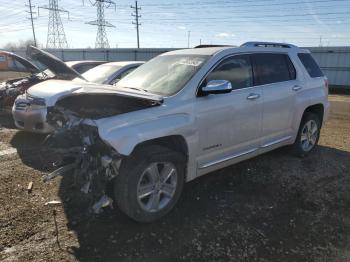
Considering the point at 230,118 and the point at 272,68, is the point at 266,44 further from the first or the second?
the point at 230,118

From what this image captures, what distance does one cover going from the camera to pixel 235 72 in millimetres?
4863

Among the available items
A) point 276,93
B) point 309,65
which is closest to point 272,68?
point 276,93

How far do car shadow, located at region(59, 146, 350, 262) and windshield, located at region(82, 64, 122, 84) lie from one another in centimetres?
363

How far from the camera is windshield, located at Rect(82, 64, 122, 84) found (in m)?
8.19

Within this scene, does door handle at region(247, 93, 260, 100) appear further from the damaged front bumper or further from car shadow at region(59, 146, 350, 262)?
the damaged front bumper

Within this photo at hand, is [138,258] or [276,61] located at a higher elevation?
[276,61]

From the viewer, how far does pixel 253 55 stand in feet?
16.9

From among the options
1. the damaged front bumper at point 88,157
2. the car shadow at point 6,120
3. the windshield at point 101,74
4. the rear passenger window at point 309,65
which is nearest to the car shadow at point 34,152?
the car shadow at point 6,120

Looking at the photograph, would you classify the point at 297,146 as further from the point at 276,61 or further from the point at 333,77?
the point at 333,77

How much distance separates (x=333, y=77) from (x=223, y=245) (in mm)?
24575

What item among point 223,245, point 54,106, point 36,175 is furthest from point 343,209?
point 36,175

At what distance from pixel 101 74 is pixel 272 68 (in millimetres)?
4362

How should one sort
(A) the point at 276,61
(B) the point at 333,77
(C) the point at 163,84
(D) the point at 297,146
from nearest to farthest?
(C) the point at 163,84 → (A) the point at 276,61 → (D) the point at 297,146 → (B) the point at 333,77

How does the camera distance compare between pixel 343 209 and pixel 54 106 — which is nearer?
pixel 54 106
